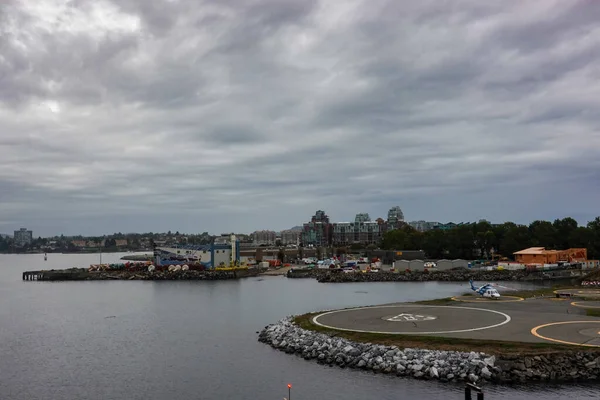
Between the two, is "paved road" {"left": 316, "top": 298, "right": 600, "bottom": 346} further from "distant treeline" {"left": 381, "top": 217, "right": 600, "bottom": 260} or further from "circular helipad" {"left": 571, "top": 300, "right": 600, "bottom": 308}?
"distant treeline" {"left": 381, "top": 217, "right": 600, "bottom": 260}

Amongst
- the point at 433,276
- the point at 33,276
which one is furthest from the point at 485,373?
the point at 33,276

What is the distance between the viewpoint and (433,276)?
325ft

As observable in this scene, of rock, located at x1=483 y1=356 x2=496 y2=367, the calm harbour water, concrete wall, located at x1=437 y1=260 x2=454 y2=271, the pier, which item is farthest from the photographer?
the pier

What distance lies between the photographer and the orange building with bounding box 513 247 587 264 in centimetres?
11075

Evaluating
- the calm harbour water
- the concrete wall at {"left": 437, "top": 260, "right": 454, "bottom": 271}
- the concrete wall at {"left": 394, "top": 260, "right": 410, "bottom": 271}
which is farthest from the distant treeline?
the calm harbour water

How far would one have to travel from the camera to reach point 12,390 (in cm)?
3030

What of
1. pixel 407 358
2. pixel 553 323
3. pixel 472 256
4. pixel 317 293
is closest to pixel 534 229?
pixel 472 256

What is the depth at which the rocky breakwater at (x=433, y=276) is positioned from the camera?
9712 cm

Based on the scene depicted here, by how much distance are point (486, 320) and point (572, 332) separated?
6.43m

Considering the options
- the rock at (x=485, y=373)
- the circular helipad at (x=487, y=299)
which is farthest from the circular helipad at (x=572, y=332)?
the circular helipad at (x=487, y=299)

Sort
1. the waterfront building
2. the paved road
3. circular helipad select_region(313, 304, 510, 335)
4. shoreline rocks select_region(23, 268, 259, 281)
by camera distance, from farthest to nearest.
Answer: the waterfront building < shoreline rocks select_region(23, 268, 259, 281) < circular helipad select_region(313, 304, 510, 335) < the paved road

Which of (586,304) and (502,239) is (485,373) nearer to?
(586,304)

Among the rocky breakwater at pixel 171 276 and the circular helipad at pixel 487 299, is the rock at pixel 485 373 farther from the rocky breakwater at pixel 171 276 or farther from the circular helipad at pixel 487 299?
the rocky breakwater at pixel 171 276

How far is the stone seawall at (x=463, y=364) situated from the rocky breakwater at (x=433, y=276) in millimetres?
66900
